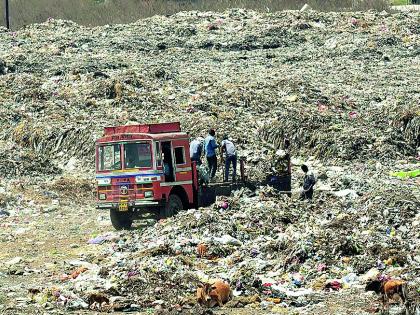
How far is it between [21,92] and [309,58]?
11.0 meters

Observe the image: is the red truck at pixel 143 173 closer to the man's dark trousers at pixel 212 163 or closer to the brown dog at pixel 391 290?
the man's dark trousers at pixel 212 163

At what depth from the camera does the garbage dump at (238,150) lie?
12508mm

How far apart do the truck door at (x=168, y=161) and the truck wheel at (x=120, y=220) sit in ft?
3.54

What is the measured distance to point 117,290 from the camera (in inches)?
480

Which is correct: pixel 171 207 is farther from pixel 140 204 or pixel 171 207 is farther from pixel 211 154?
pixel 211 154

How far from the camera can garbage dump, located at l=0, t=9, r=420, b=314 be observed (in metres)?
12.5

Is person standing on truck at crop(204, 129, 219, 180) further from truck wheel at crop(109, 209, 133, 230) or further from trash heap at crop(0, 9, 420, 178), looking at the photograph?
trash heap at crop(0, 9, 420, 178)

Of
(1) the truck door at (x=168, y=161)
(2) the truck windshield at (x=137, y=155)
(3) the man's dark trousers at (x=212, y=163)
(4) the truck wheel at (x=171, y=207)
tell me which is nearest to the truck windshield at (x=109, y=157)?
(2) the truck windshield at (x=137, y=155)

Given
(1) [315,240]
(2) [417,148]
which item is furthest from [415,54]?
(1) [315,240]

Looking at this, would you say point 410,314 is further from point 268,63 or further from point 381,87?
point 268,63

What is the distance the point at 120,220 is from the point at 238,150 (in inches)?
284

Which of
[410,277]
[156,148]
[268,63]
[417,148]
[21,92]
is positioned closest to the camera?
[410,277]

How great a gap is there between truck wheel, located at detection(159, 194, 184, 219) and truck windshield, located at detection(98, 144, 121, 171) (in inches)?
43.7

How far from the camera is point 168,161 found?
18094mm
